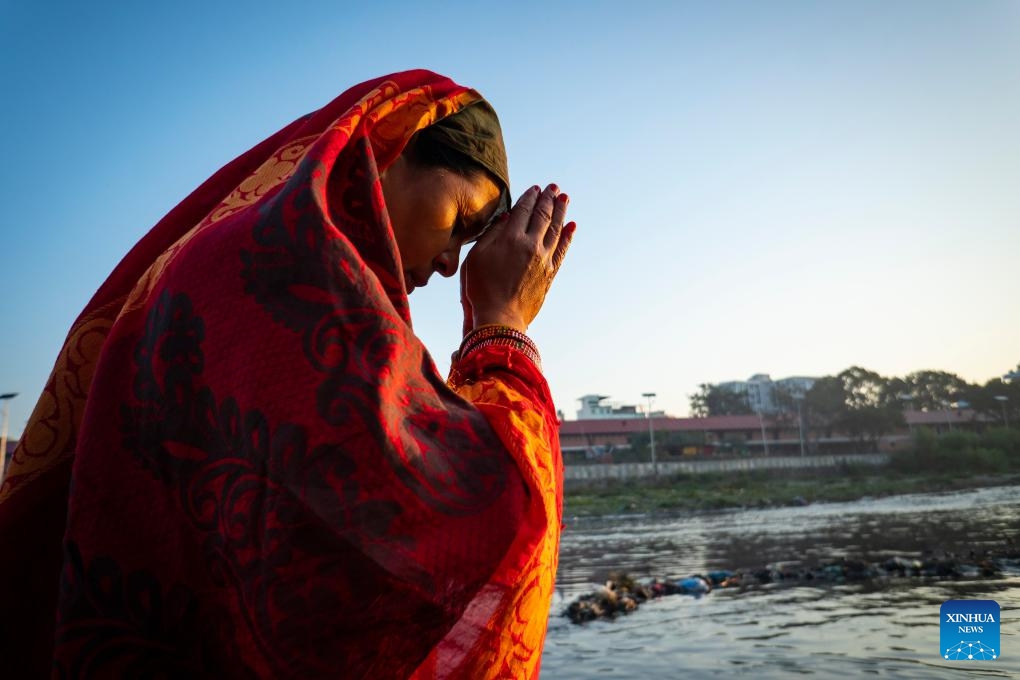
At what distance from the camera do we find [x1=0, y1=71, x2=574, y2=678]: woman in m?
0.71

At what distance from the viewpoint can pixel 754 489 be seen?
130 ft

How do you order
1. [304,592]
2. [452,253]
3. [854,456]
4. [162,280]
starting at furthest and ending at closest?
1. [854,456]
2. [452,253]
3. [162,280]
4. [304,592]

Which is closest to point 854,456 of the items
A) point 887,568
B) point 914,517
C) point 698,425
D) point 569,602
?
point 698,425

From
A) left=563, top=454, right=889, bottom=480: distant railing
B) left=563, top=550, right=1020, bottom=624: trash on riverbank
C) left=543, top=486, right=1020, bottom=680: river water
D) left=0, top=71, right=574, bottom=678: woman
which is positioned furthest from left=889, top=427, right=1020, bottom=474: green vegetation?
left=0, top=71, right=574, bottom=678: woman

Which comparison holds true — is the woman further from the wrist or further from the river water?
the river water

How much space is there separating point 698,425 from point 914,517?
3460cm

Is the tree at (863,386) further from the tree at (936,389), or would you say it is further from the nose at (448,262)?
the nose at (448,262)

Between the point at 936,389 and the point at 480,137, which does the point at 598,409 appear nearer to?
the point at 936,389

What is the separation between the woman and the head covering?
0.29 meters

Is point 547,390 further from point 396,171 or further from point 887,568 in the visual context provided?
point 887,568

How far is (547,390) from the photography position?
1.08 meters

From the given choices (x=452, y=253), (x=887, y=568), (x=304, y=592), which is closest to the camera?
(x=304, y=592)

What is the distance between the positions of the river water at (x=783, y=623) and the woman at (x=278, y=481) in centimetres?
513

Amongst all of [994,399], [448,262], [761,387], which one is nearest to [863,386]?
[994,399]
